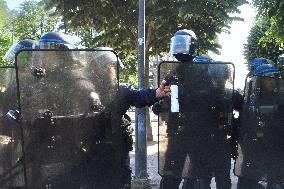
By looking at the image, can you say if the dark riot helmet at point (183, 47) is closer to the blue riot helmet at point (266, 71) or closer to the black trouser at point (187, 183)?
the blue riot helmet at point (266, 71)

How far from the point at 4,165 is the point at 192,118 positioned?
1569 millimetres

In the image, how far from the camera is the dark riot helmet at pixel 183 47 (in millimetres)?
4070

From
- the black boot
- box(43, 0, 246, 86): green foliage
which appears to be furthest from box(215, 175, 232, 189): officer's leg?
box(43, 0, 246, 86): green foliage

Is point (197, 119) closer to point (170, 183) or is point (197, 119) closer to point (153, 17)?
point (170, 183)

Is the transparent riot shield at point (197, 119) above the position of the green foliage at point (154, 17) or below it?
below

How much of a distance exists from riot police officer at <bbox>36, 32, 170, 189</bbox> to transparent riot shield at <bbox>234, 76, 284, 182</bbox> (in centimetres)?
84

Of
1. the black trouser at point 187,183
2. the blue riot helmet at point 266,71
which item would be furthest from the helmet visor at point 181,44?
the black trouser at point 187,183

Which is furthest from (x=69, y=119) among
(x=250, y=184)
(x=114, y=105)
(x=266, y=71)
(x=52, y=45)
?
(x=266, y=71)

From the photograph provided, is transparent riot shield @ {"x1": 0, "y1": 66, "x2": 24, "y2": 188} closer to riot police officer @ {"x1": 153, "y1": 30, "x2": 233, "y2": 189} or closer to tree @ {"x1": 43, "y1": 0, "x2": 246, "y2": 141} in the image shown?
riot police officer @ {"x1": 153, "y1": 30, "x2": 233, "y2": 189}

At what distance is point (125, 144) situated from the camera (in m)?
3.92

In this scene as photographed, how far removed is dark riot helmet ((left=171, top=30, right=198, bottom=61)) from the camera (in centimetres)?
407

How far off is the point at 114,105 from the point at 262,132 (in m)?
1.43

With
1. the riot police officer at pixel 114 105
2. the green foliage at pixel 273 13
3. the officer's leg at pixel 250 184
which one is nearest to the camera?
the riot police officer at pixel 114 105

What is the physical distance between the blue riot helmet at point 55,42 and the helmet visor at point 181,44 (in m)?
0.90
